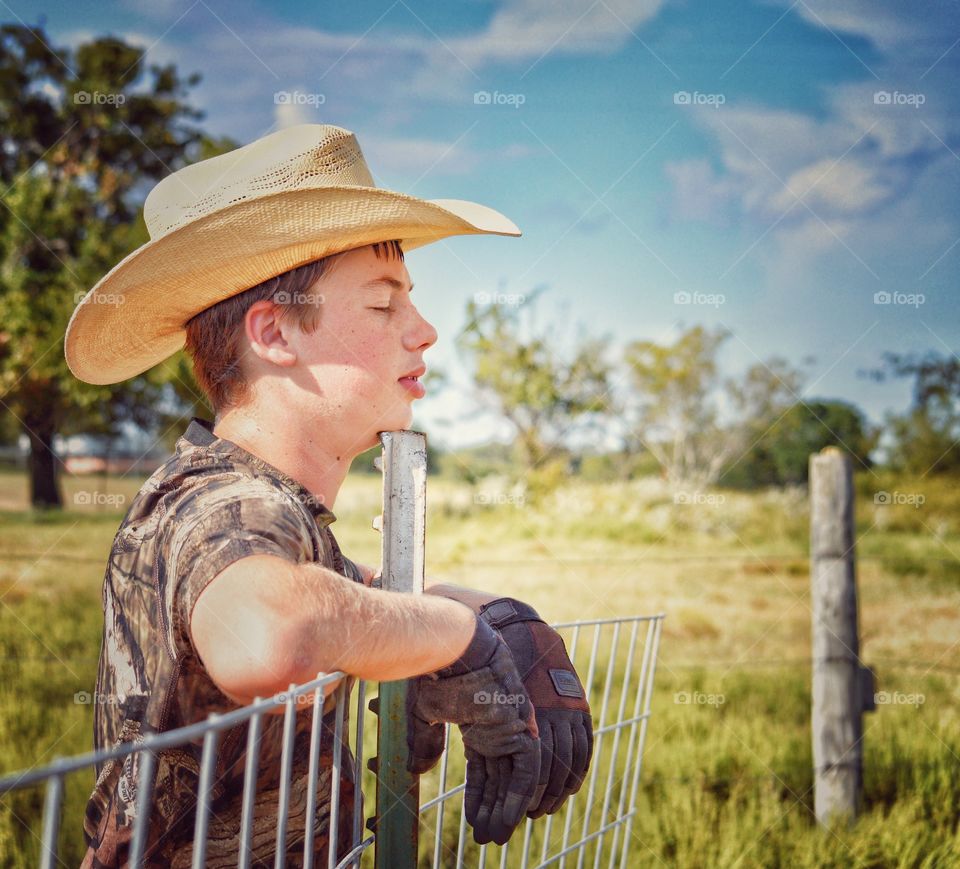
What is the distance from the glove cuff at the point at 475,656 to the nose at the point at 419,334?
474 mm

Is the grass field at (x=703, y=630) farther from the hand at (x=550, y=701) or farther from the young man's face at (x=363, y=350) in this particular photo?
the young man's face at (x=363, y=350)

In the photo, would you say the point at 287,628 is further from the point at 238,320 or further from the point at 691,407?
the point at 691,407

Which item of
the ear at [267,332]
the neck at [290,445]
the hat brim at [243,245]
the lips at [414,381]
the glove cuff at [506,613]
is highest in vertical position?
the hat brim at [243,245]

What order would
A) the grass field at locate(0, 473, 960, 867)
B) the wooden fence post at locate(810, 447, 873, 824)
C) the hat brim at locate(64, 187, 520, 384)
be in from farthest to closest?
the wooden fence post at locate(810, 447, 873, 824), the grass field at locate(0, 473, 960, 867), the hat brim at locate(64, 187, 520, 384)

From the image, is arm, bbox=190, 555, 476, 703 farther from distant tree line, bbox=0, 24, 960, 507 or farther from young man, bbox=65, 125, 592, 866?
distant tree line, bbox=0, 24, 960, 507

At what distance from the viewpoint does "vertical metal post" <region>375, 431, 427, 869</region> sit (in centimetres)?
121

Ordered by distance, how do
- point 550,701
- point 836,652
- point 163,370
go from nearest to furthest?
point 550,701 → point 836,652 → point 163,370

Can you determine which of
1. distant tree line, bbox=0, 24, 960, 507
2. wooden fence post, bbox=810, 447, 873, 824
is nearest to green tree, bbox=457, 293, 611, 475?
distant tree line, bbox=0, 24, 960, 507

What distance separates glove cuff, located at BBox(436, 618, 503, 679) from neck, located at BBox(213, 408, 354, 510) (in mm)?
323

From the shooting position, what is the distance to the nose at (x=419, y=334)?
4.71 feet

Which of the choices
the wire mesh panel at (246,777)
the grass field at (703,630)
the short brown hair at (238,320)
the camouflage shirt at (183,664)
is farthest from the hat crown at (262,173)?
the grass field at (703,630)

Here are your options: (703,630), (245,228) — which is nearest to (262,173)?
(245,228)

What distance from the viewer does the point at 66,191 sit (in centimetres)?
762

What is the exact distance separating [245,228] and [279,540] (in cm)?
55
